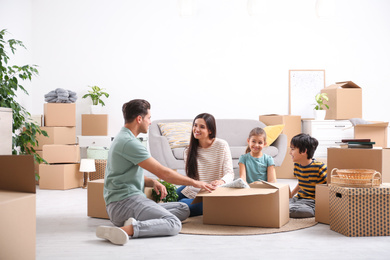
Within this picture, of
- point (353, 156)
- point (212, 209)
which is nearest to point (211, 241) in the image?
point (212, 209)

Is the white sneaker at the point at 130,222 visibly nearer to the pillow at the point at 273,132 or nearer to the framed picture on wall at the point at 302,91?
the pillow at the point at 273,132

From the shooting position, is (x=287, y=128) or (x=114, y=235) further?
(x=287, y=128)

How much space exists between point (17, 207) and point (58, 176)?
3.52 meters

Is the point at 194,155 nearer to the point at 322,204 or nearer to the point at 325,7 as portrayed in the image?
the point at 322,204

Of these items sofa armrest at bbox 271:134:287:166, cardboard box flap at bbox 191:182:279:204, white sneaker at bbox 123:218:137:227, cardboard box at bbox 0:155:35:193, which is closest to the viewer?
cardboard box at bbox 0:155:35:193

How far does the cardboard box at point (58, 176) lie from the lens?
5043mm

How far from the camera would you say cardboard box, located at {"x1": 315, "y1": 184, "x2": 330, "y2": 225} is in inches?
119

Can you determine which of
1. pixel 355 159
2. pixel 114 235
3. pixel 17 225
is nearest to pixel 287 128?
pixel 355 159

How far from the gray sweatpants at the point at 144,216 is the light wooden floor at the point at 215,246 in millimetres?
44

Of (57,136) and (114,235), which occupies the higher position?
(57,136)

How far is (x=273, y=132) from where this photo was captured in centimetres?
557

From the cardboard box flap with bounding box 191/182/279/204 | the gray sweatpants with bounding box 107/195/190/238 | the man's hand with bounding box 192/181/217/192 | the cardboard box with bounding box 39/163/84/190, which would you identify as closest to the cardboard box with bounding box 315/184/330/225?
the cardboard box flap with bounding box 191/182/279/204

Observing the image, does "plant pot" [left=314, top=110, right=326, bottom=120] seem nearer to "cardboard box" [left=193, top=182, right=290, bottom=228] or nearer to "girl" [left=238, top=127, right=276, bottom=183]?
"girl" [left=238, top=127, right=276, bottom=183]

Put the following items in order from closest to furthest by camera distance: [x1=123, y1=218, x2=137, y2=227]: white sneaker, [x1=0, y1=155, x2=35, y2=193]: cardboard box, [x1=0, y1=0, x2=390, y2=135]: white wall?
[x1=0, y1=155, x2=35, y2=193]: cardboard box, [x1=123, y1=218, x2=137, y2=227]: white sneaker, [x1=0, y1=0, x2=390, y2=135]: white wall
